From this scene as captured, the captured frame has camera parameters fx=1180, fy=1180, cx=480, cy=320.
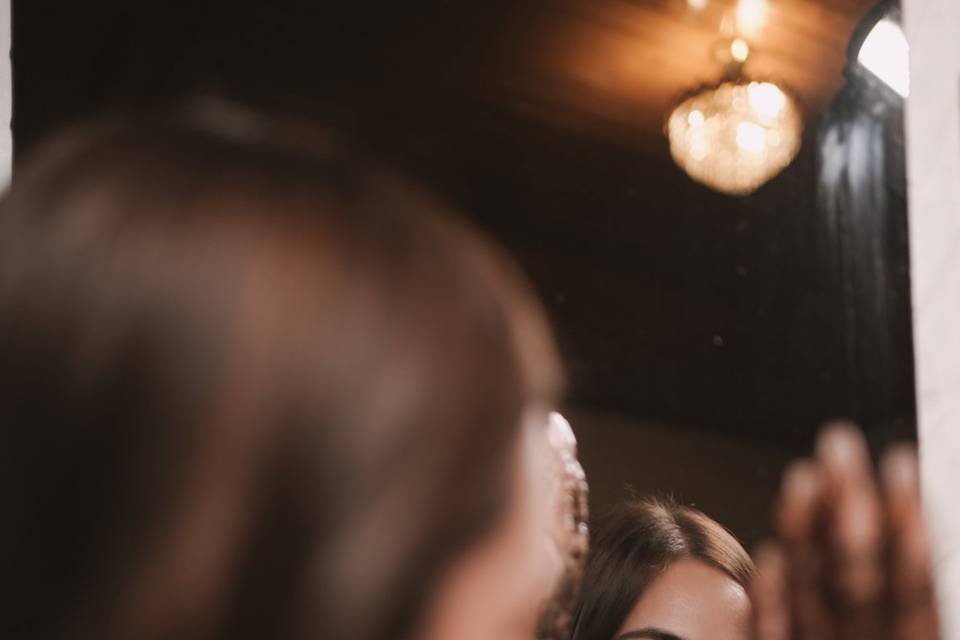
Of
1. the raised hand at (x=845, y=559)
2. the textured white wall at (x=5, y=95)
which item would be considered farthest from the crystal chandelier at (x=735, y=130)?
the raised hand at (x=845, y=559)

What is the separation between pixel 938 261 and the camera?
640mm

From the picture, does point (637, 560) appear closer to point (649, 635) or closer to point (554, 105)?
point (649, 635)

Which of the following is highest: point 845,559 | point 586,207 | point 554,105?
point 845,559

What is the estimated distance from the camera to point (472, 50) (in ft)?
8.87

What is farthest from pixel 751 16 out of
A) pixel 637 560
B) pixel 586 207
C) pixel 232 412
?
pixel 232 412

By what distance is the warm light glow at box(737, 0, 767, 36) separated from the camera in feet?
8.39

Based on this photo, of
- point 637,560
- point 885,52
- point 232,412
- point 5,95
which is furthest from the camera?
point 885,52

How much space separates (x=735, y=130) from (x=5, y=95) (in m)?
1.84

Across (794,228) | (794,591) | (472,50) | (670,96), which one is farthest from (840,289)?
(794,591)

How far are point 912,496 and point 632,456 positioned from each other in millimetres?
4432

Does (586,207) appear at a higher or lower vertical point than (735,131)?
lower

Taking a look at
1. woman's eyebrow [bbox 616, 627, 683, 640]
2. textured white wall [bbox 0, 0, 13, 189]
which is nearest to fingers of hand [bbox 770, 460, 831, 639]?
textured white wall [bbox 0, 0, 13, 189]

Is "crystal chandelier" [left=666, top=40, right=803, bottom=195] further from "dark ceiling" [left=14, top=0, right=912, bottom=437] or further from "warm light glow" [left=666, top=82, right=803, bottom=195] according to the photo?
"dark ceiling" [left=14, top=0, right=912, bottom=437]

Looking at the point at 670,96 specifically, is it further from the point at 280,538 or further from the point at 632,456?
the point at 280,538
